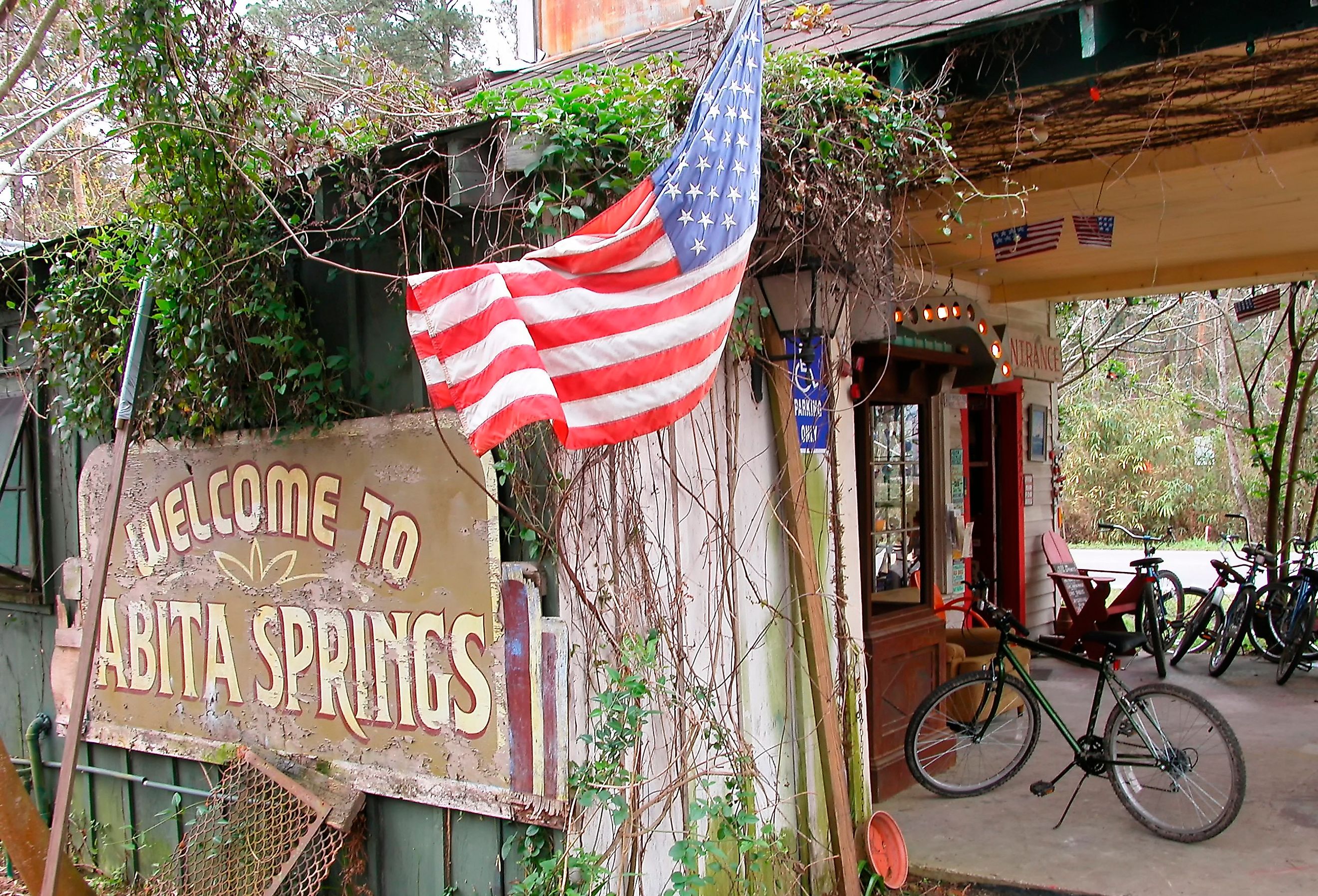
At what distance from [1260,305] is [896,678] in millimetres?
5851

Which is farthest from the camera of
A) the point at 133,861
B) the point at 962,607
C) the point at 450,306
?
the point at 962,607

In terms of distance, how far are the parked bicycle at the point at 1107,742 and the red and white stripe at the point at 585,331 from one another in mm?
3133

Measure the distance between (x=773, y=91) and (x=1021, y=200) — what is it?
2670 millimetres

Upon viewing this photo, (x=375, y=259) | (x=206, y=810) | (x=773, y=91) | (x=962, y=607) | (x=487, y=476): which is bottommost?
(x=206, y=810)

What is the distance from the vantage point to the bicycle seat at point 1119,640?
5.56 metres

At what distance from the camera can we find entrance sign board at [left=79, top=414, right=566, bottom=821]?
390cm

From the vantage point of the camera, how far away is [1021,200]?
585 centimetres

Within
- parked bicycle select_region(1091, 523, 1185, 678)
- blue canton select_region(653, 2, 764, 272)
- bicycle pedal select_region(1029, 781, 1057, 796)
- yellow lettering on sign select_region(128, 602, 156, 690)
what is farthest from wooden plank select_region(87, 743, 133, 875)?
parked bicycle select_region(1091, 523, 1185, 678)

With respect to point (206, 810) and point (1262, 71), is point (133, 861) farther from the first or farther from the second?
point (1262, 71)

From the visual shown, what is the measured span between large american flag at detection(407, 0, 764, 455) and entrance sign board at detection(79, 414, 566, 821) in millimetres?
859

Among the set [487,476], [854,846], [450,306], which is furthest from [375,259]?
[854,846]

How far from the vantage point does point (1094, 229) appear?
6074mm

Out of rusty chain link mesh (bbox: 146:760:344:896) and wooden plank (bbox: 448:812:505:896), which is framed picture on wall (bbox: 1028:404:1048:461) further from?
rusty chain link mesh (bbox: 146:760:344:896)

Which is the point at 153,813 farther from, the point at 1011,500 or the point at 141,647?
the point at 1011,500
